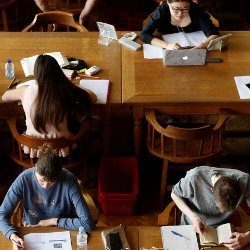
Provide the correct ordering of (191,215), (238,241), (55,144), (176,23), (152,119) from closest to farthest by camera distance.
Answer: (238,241) → (191,215) → (55,144) → (152,119) → (176,23)

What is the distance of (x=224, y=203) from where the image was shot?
8.45 feet

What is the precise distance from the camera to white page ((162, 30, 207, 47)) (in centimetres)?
379

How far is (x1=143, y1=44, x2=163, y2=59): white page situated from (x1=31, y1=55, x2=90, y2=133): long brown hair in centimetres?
83

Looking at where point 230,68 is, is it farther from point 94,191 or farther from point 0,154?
point 0,154

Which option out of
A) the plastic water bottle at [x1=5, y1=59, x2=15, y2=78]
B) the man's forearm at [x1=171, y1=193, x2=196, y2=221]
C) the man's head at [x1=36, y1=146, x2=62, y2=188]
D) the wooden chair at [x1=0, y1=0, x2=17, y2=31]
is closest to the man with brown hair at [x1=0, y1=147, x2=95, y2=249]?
the man's head at [x1=36, y1=146, x2=62, y2=188]

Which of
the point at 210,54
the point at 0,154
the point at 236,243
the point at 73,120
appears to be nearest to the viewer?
the point at 236,243

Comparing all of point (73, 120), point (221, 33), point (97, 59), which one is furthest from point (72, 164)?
point (221, 33)

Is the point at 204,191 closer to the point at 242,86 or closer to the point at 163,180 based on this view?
the point at 163,180

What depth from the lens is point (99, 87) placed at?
3438 millimetres

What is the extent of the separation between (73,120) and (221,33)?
1457 mm

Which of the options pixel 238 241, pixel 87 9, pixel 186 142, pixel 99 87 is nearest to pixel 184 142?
pixel 186 142

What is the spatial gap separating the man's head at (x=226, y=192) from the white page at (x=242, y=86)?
3.13 feet

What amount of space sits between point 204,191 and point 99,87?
1.10m

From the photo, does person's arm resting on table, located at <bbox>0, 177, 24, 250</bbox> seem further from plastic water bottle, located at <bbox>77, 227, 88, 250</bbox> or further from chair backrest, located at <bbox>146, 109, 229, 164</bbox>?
chair backrest, located at <bbox>146, 109, 229, 164</bbox>
